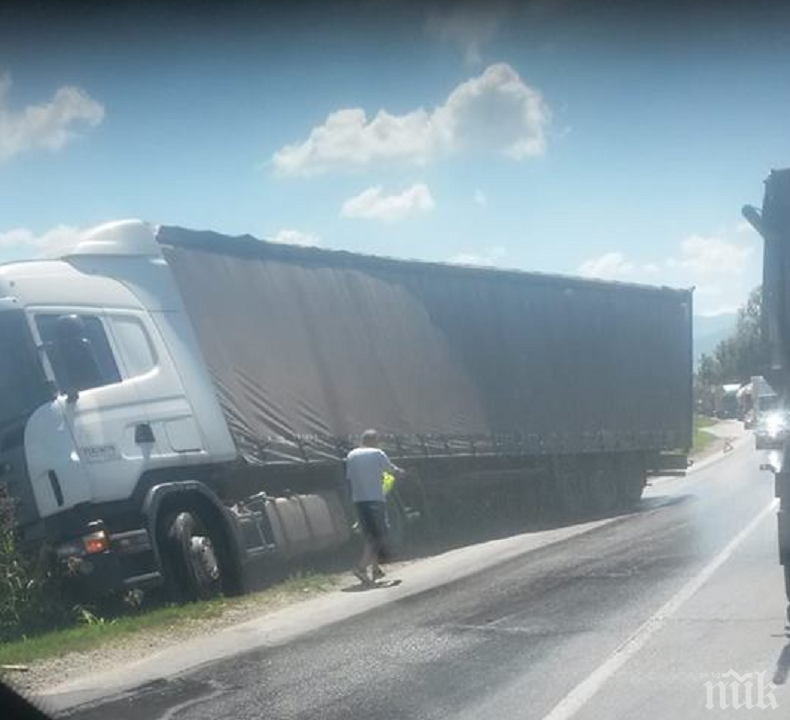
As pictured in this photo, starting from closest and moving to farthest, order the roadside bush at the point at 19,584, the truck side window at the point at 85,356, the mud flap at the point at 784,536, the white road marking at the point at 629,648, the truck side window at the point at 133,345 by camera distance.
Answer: the white road marking at the point at 629,648 < the mud flap at the point at 784,536 < the roadside bush at the point at 19,584 < the truck side window at the point at 85,356 < the truck side window at the point at 133,345

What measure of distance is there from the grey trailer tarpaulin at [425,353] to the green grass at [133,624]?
1.56 metres

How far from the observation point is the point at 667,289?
24984mm

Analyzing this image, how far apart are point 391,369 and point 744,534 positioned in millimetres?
5107

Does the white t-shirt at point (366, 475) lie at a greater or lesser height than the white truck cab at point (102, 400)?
lesser

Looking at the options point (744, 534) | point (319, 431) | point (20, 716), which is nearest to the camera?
point (20, 716)

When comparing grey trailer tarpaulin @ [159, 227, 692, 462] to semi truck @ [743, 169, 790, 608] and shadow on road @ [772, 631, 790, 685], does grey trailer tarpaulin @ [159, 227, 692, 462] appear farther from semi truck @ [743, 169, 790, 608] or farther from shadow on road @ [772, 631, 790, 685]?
shadow on road @ [772, 631, 790, 685]

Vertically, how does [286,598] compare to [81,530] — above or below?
below

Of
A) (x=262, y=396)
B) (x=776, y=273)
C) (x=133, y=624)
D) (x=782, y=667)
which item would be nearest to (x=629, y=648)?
(x=782, y=667)

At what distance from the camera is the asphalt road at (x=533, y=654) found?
7.79 m

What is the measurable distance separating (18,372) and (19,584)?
6.31ft

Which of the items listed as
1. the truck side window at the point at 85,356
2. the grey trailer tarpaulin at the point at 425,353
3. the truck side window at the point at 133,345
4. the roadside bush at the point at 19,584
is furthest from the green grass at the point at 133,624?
the truck side window at the point at 133,345

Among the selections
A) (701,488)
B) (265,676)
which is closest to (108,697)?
(265,676)

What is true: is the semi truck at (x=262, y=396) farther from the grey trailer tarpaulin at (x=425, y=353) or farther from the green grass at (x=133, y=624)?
the green grass at (x=133, y=624)

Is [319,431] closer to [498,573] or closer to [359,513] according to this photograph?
[359,513]
